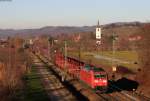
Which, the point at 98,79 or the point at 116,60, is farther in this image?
the point at 116,60

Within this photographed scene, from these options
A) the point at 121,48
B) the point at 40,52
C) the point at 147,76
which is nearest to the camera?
the point at 147,76

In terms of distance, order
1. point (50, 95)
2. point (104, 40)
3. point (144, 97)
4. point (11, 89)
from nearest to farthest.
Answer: point (11, 89) < point (144, 97) < point (50, 95) < point (104, 40)

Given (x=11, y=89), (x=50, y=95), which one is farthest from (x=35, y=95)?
(x=11, y=89)

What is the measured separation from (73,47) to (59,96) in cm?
11176

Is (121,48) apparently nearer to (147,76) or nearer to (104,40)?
(104,40)

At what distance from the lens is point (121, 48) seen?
13738 centimetres

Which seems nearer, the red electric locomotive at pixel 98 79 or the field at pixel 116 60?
the red electric locomotive at pixel 98 79

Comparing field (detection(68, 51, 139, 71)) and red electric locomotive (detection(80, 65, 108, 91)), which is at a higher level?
red electric locomotive (detection(80, 65, 108, 91))

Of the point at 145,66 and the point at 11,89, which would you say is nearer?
the point at 11,89

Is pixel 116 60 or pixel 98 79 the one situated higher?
pixel 98 79

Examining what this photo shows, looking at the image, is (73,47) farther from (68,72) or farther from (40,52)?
(68,72)

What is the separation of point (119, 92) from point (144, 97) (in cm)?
444

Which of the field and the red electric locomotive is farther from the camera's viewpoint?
the field

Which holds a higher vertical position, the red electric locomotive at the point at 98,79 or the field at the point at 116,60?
the red electric locomotive at the point at 98,79
